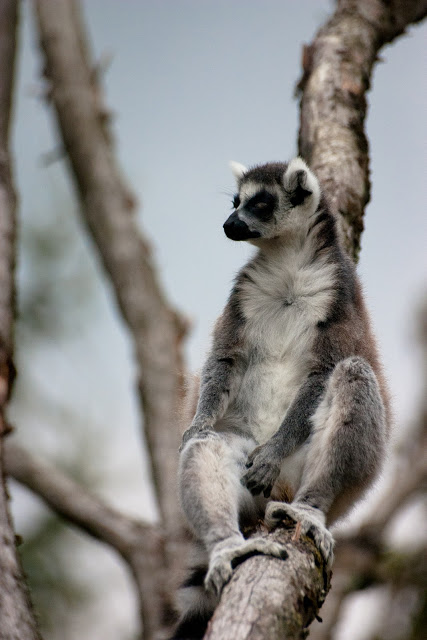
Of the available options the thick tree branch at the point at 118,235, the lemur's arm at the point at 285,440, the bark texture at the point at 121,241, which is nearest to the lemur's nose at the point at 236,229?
the lemur's arm at the point at 285,440

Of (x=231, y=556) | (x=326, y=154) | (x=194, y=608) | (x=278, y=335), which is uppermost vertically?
(x=326, y=154)

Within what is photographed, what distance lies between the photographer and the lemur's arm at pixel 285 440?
4.43m

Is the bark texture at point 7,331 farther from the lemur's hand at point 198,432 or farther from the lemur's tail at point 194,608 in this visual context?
the lemur's hand at point 198,432

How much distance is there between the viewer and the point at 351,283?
514cm

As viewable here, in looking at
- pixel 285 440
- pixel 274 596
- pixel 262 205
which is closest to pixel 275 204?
pixel 262 205

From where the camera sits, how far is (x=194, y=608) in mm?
4328

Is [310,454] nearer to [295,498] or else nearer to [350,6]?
[295,498]

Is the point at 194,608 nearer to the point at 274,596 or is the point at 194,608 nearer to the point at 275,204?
the point at 274,596

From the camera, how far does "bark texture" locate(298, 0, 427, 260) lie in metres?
6.01

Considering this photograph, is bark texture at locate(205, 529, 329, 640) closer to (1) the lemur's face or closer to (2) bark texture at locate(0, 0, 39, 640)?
(2) bark texture at locate(0, 0, 39, 640)

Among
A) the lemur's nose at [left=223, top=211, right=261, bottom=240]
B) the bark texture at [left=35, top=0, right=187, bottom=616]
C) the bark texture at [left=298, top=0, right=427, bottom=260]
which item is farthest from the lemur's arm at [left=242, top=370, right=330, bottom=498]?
the bark texture at [left=35, top=0, right=187, bottom=616]

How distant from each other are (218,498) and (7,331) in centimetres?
228

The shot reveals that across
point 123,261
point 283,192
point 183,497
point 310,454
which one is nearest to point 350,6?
point 283,192

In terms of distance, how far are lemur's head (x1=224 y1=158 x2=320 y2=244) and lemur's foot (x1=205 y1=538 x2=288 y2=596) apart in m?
2.45
